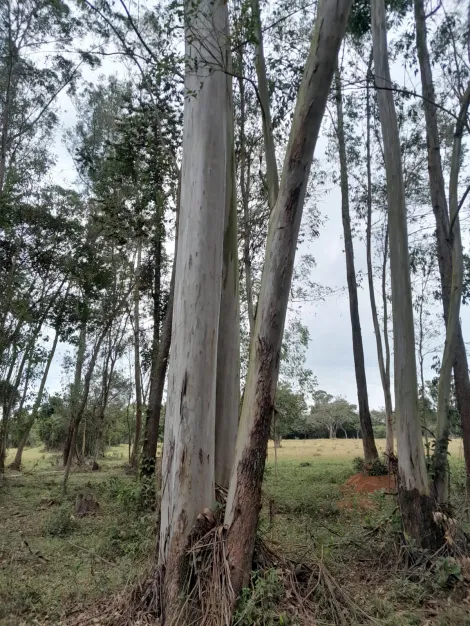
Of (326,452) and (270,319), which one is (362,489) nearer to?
(270,319)

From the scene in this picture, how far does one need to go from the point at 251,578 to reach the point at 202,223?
282 centimetres

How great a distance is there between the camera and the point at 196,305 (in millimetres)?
3852

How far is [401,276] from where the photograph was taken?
5027mm

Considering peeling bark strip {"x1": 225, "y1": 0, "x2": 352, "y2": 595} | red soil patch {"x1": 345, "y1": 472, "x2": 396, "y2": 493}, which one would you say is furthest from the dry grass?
peeling bark strip {"x1": 225, "y1": 0, "x2": 352, "y2": 595}

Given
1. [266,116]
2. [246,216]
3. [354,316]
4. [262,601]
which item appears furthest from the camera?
[354,316]

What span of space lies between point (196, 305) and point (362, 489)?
28.5ft

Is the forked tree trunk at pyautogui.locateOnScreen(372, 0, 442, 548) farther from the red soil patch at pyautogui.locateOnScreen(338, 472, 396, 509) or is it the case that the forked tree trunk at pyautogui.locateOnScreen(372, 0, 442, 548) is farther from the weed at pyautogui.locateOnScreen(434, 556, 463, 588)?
the red soil patch at pyautogui.locateOnScreen(338, 472, 396, 509)

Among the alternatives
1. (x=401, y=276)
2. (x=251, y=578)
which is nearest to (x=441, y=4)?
(x=401, y=276)

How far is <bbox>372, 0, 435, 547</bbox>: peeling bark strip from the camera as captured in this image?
4602mm

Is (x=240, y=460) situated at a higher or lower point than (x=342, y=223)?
lower

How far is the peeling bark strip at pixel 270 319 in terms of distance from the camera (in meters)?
3.38

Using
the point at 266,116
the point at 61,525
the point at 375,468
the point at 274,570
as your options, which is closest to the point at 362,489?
the point at 375,468

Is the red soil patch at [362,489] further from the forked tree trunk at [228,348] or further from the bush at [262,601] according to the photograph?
the bush at [262,601]

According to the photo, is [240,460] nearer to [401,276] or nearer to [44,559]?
[401,276]
